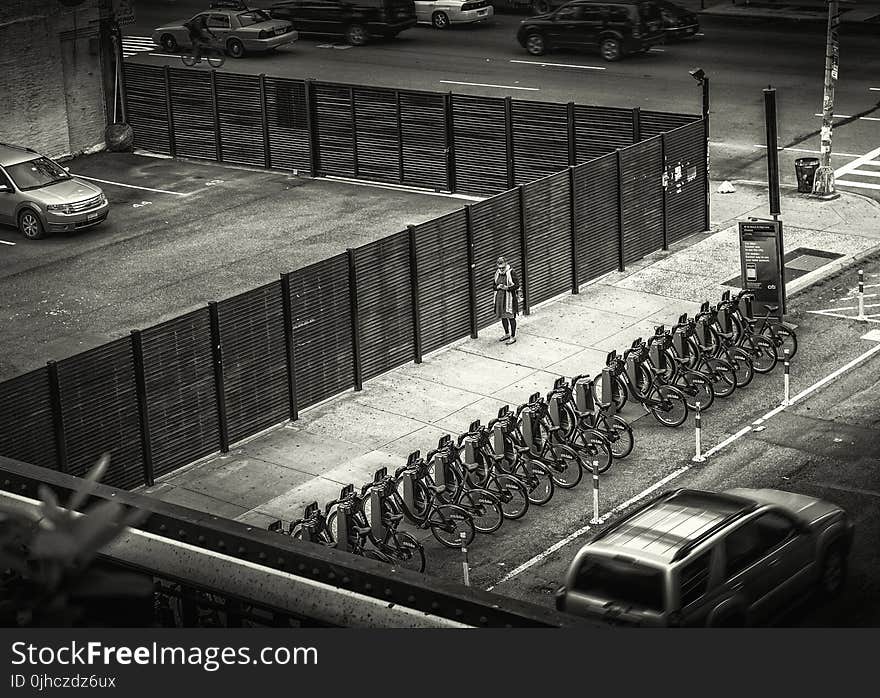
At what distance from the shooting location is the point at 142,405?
19.8 m

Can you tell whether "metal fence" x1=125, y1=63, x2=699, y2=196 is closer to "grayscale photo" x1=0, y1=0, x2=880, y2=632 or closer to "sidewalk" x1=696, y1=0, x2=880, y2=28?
"grayscale photo" x1=0, y1=0, x2=880, y2=632

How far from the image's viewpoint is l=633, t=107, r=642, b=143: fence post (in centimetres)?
3164

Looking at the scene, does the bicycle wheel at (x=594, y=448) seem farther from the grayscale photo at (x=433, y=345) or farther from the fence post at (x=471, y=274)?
the fence post at (x=471, y=274)

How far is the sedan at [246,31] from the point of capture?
167ft

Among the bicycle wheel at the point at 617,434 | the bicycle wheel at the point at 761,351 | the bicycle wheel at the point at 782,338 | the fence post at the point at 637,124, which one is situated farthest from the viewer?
the fence post at the point at 637,124

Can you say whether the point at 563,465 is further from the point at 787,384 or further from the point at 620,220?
the point at 620,220

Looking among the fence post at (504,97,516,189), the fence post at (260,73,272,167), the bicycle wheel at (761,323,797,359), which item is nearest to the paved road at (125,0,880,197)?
the fence post at (504,97,516,189)

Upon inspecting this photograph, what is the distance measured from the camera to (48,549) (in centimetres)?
462

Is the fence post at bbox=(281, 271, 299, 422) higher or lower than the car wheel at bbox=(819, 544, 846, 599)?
Answer: higher

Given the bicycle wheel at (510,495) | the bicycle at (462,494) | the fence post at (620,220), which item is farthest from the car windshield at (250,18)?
the bicycle wheel at (510,495)

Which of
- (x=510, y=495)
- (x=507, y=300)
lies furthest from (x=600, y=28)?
(x=510, y=495)

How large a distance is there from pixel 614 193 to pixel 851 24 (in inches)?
1032

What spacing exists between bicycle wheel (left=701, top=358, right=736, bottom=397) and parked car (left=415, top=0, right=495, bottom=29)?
111 ft

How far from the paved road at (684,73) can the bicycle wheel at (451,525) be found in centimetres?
1883
